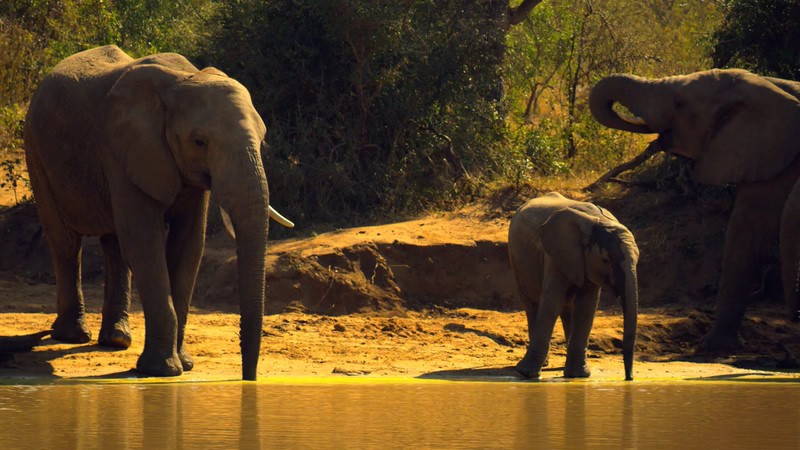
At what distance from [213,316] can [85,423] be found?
4312 millimetres

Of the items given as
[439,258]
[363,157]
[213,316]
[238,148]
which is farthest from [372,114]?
[238,148]

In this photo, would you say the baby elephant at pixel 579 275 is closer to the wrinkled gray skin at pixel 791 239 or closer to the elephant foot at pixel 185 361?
the wrinkled gray skin at pixel 791 239

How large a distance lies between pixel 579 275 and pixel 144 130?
317 cm

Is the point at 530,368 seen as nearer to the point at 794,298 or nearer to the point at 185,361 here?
the point at 794,298

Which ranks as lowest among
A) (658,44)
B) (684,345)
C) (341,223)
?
(684,345)

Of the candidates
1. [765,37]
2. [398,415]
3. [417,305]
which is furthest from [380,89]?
[398,415]

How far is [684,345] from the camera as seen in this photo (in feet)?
40.5

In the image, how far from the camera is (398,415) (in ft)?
28.2

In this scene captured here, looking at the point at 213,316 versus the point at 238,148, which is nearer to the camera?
the point at 238,148

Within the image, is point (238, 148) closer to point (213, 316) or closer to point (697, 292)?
point (213, 316)

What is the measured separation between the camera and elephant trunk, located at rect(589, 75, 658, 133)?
1278 cm

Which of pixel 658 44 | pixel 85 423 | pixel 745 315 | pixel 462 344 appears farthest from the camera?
pixel 658 44

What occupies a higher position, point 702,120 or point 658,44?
point 658,44

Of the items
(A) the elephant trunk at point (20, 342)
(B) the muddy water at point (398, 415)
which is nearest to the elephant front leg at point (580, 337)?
(B) the muddy water at point (398, 415)
